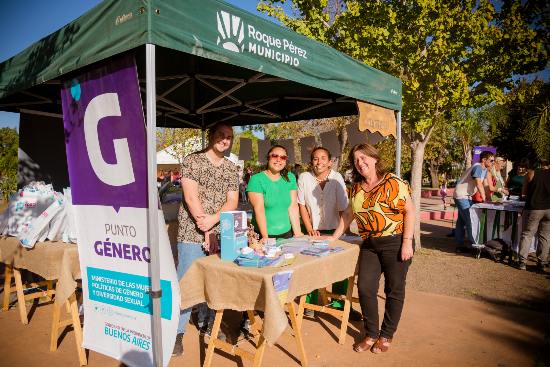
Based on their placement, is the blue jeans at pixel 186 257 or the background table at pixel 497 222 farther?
the background table at pixel 497 222

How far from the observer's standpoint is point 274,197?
3451 mm

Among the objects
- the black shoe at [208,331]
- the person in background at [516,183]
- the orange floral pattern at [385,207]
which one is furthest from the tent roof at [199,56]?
the person in background at [516,183]

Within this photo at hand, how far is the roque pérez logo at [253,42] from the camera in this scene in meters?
2.49

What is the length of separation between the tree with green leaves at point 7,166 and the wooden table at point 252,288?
18.9 metres

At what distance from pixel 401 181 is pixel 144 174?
6.81 feet

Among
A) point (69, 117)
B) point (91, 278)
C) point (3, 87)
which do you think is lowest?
point (91, 278)

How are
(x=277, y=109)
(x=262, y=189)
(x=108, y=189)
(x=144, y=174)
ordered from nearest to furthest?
(x=144, y=174)
(x=108, y=189)
(x=262, y=189)
(x=277, y=109)

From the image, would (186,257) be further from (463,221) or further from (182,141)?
(182,141)

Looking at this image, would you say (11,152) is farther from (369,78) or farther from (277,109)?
(369,78)

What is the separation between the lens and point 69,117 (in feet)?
8.84

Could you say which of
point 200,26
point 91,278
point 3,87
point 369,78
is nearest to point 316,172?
point 369,78

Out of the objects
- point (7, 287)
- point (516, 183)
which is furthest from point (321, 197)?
point (516, 183)

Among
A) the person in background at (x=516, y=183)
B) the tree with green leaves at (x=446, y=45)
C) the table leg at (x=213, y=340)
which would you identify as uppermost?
the tree with green leaves at (x=446, y=45)

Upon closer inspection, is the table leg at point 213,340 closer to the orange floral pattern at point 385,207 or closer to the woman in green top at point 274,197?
the woman in green top at point 274,197
